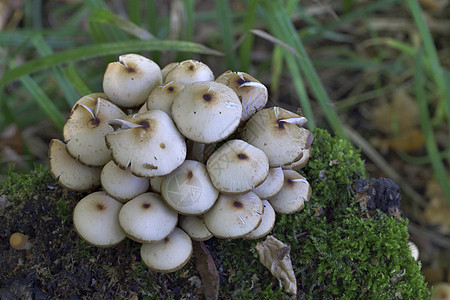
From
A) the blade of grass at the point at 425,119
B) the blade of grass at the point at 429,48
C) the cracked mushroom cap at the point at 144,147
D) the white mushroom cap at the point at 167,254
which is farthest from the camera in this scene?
the blade of grass at the point at 425,119

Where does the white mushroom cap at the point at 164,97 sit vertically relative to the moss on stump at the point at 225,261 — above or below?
above

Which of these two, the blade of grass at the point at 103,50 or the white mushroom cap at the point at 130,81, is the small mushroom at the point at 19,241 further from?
the blade of grass at the point at 103,50

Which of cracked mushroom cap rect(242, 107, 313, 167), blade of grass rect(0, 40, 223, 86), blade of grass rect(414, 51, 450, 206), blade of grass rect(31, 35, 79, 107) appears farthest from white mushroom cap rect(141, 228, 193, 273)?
blade of grass rect(414, 51, 450, 206)

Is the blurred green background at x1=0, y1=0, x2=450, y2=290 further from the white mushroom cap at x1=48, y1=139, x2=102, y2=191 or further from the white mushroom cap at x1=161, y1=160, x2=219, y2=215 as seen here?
the white mushroom cap at x1=161, y1=160, x2=219, y2=215

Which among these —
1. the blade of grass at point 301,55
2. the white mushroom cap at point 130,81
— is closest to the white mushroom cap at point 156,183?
the white mushroom cap at point 130,81

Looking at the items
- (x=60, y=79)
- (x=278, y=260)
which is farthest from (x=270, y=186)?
(x=60, y=79)

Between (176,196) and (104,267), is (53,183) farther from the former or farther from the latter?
(176,196)

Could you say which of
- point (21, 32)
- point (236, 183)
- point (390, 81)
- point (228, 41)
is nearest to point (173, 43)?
point (228, 41)
